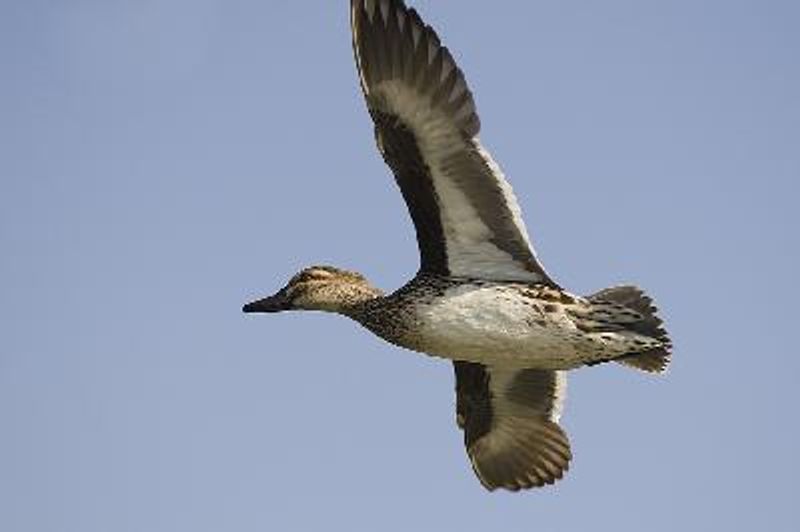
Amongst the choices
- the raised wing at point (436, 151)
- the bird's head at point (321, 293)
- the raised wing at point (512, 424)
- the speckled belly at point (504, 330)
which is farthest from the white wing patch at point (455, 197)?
the raised wing at point (512, 424)

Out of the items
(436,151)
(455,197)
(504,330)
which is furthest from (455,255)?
(436,151)

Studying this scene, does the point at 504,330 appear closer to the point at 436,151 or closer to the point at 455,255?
the point at 455,255

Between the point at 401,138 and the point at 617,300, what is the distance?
211cm

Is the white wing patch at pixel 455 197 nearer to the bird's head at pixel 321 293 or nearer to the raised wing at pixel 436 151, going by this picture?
the raised wing at pixel 436 151

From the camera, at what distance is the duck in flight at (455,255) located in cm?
774

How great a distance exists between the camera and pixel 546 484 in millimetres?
9953

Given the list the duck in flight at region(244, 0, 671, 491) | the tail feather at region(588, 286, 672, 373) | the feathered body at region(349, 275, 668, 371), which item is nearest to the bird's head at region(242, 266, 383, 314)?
the duck in flight at region(244, 0, 671, 491)

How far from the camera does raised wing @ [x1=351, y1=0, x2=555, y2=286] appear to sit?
771 centimetres

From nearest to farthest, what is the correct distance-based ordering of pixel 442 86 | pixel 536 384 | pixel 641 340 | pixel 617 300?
pixel 442 86, pixel 641 340, pixel 617 300, pixel 536 384

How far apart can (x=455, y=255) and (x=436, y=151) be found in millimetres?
762

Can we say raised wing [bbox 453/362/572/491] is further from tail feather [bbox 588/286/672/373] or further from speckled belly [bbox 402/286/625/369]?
speckled belly [bbox 402/286/625/369]

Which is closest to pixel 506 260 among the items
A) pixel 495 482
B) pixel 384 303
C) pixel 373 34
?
pixel 384 303

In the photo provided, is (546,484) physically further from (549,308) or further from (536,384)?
(549,308)

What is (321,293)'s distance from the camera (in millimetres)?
9141
